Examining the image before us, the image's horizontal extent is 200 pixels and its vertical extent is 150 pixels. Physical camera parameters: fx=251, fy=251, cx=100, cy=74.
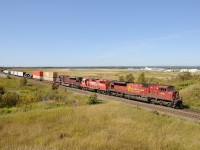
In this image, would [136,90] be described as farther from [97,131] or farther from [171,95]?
[97,131]

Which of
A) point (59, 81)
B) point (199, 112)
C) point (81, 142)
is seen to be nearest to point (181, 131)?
point (81, 142)

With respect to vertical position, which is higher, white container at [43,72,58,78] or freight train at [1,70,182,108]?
white container at [43,72,58,78]

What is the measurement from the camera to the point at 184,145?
1488cm

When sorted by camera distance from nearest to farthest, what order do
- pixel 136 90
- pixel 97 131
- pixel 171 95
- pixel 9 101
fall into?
1. pixel 97 131
2. pixel 171 95
3. pixel 9 101
4. pixel 136 90

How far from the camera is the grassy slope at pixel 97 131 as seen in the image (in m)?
13.3

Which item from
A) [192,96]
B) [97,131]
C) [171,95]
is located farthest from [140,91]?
[97,131]

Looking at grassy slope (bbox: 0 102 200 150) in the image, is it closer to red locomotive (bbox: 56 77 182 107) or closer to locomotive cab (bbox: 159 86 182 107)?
locomotive cab (bbox: 159 86 182 107)

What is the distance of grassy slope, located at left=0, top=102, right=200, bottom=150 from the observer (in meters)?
13.3

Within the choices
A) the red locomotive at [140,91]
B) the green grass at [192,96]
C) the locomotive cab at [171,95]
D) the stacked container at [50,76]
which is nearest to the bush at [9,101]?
the red locomotive at [140,91]

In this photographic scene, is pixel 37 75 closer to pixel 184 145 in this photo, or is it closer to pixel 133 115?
pixel 133 115

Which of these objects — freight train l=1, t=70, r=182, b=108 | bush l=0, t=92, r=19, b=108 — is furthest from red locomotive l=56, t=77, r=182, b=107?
bush l=0, t=92, r=19, b=108

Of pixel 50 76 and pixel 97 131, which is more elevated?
pixel 50 76

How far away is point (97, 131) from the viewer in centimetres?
1712

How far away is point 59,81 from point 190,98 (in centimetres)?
4511
